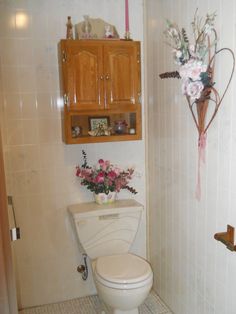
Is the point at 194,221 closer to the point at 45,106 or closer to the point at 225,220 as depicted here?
the point at 225,220

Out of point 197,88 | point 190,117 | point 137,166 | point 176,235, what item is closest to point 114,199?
point 137,166

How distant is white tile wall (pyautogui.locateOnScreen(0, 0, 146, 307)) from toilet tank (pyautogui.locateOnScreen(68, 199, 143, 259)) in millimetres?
194

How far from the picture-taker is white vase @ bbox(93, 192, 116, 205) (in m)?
2.52

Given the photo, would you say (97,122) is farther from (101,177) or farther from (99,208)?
(99,208)

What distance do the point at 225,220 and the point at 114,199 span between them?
1.03 meters

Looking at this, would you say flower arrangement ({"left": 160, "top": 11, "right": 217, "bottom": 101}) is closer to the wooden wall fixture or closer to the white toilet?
the wooden wall fixture

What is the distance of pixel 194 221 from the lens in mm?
2033

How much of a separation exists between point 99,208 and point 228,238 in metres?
1.06

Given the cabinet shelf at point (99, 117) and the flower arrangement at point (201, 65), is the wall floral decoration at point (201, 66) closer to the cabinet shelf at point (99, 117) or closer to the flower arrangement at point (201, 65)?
the flower arrangement at point (201, 65)

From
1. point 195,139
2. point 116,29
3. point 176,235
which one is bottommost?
point 176,235

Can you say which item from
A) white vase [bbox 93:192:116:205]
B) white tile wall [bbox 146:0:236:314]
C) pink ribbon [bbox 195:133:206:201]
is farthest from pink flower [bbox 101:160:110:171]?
pink ribbon [bbox 195:133:206:201]

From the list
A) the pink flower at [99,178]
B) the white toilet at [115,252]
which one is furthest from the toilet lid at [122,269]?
the pink flower at [99,178]

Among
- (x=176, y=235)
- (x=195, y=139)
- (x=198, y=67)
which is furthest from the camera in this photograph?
(x=176, y=235)

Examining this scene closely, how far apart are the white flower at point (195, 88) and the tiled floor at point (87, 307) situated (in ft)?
5.38
